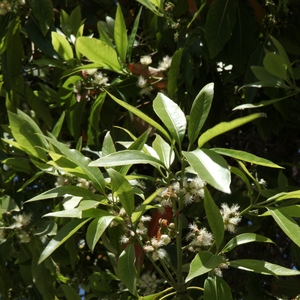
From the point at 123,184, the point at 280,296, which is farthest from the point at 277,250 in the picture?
the point at 123,184

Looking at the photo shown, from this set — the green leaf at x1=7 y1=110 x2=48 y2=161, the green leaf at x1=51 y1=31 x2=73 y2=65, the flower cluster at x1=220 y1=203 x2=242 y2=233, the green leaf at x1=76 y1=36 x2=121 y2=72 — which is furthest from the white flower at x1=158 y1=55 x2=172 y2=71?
the flower cluster at x1=220 y1=203 x2=242 y2=233

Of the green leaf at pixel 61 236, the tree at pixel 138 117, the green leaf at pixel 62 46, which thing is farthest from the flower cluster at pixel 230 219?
the green leaf at pixel 62 46

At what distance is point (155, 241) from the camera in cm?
140

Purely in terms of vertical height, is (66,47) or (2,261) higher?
(66,47)

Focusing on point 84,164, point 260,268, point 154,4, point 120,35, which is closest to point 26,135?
point 84,164

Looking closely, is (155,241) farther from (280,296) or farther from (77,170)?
(280,296)

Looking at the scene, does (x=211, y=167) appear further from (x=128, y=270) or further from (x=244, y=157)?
(x=128, y=270)

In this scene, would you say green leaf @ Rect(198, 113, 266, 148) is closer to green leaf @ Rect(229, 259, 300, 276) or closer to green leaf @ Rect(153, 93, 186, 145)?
green leaf @ Rect(153, 93, 186, 145)

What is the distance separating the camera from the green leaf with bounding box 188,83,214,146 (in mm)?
1332

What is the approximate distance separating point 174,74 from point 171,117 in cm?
54

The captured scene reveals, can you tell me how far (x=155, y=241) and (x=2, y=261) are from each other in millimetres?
634

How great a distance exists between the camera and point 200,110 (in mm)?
1333

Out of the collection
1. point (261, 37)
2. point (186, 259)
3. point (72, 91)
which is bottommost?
point (186, 259)

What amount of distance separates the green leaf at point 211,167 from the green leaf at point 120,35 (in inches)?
29.9
